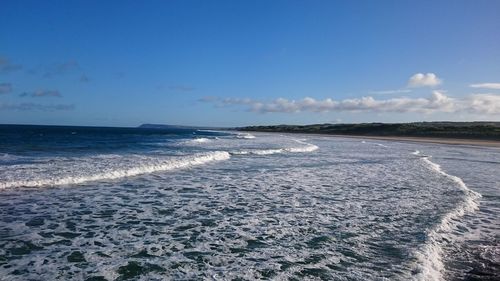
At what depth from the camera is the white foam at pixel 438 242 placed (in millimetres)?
5879

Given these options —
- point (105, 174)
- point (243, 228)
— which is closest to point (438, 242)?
point (243, 228)

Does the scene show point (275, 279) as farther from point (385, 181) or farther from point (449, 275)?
point (385, 181)

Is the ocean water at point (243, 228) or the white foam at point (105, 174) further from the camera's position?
the white foam at point (105, 174)

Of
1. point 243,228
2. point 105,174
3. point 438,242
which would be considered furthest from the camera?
point 105,174

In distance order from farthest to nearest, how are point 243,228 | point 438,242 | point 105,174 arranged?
point 105,174 < point 243,228 < point 438,242

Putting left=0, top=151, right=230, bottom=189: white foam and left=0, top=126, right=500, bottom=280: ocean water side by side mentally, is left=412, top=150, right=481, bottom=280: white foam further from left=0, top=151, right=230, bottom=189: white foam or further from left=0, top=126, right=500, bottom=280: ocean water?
left=0, top=151, right=230, bottom=189: white foam

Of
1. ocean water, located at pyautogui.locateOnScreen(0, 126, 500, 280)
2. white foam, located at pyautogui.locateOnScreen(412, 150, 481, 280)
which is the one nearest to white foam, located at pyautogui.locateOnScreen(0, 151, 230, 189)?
ocean water, located at pyautogui.locateOnScreen(0, 126, 500, 280)

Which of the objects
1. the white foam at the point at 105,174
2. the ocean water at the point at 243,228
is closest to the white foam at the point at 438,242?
the ocean water at the point at 243,228

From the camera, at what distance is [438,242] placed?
7422 mm

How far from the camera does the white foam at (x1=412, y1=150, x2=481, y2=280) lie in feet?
19.3

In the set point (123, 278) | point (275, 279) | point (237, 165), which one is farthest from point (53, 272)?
point (237, 165)

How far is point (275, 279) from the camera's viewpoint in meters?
5.62

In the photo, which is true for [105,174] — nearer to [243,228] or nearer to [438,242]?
[243,228]

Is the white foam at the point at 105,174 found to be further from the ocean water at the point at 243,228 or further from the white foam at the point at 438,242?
the white foam at the point at 438,242
